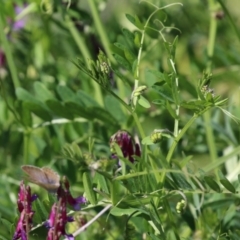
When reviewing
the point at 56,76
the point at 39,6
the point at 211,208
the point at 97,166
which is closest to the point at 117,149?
the point at 97,166

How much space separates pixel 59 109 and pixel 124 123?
0.09 meters

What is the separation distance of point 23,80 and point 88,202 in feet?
1.75

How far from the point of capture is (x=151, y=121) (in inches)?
51.8

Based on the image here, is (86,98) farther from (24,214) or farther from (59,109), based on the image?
(24,214)

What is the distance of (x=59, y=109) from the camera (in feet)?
3.26

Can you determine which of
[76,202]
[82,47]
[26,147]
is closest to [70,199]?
[76,202]

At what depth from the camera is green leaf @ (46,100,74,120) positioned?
979 mm

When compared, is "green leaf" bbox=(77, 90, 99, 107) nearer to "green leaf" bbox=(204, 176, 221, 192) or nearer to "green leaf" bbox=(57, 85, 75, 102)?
"green leaf" bbox=(57, 85, 75, 102)

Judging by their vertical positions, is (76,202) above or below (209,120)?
above

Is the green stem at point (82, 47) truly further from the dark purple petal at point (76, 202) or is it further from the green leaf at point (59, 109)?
the dark purple petal at point (76, 202)

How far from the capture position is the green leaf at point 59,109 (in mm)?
979

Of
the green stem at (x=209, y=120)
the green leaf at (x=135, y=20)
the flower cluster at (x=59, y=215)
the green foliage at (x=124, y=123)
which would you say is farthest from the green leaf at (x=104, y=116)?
the flower cluster at (x=59, y=215)

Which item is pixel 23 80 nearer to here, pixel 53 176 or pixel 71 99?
pixel 71 99

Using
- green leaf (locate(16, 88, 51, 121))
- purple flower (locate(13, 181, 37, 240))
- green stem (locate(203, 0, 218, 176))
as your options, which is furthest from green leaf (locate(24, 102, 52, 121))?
purple flower (locate(13, 181, 37, 240))
